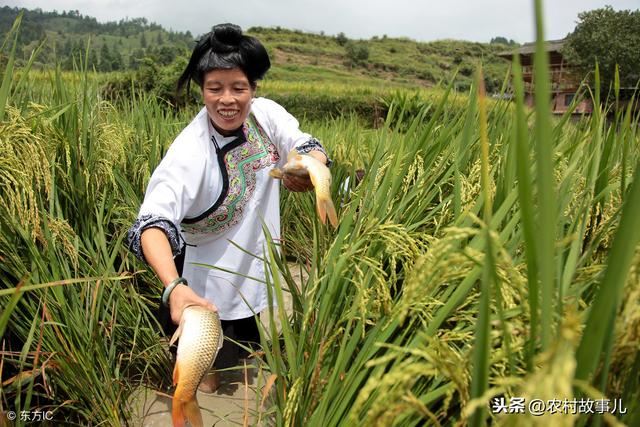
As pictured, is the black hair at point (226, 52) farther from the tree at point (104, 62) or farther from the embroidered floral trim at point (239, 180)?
the tree at point (104, 62)

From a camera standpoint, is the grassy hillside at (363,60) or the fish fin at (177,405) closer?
the fish fin at (177,405)

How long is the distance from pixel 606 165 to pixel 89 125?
2140mm

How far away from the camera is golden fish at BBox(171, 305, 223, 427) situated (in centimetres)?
100

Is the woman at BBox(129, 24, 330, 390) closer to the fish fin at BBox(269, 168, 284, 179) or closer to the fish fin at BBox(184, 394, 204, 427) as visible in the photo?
the fish fin at BBox(269, 168, 284, 179)

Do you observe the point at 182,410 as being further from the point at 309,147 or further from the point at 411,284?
the point at 309,147

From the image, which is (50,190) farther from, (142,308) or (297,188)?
(297,188)

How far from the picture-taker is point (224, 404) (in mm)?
1955

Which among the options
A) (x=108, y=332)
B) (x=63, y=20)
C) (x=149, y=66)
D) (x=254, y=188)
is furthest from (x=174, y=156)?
(x=63, y=20)

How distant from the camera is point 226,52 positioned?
181cm

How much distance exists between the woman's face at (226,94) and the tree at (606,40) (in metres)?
29.2

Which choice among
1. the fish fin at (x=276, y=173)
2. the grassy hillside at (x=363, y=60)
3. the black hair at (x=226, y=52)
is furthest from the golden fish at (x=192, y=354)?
the grassy hillside at (x=363, y=60)

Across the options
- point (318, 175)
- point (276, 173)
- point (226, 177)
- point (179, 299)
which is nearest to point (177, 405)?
point (179, 299)

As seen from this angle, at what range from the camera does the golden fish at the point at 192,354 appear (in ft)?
3.29

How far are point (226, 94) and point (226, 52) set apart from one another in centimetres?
17
